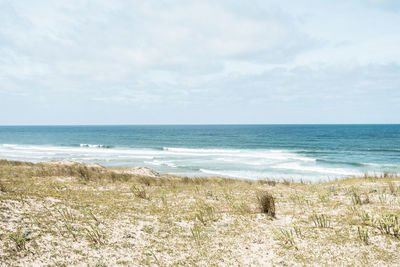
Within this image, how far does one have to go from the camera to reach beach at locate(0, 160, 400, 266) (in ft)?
23.4

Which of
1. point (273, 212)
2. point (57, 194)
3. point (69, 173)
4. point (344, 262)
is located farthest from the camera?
point (69, 173)

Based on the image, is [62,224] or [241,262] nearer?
[241,262]

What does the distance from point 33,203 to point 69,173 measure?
791 centimetres

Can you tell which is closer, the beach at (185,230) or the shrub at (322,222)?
the beach at (185,230)

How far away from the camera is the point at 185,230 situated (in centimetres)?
905

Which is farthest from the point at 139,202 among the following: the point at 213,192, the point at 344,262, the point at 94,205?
the point at 344,262

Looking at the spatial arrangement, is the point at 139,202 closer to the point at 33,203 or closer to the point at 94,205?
the point at 94,205

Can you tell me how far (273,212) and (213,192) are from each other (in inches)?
186

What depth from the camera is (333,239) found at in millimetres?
8344

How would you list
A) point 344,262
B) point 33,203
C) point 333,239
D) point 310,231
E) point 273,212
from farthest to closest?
point 273,212
point 33,203
point 310,231
point 333,239
point 344,262

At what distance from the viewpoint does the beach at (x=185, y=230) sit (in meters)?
7.13

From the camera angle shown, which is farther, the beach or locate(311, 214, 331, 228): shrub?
locate(311, 214, 331, 228): shrub

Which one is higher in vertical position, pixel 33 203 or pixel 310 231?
pixel 33 203

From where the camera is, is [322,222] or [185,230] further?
[322,222]
